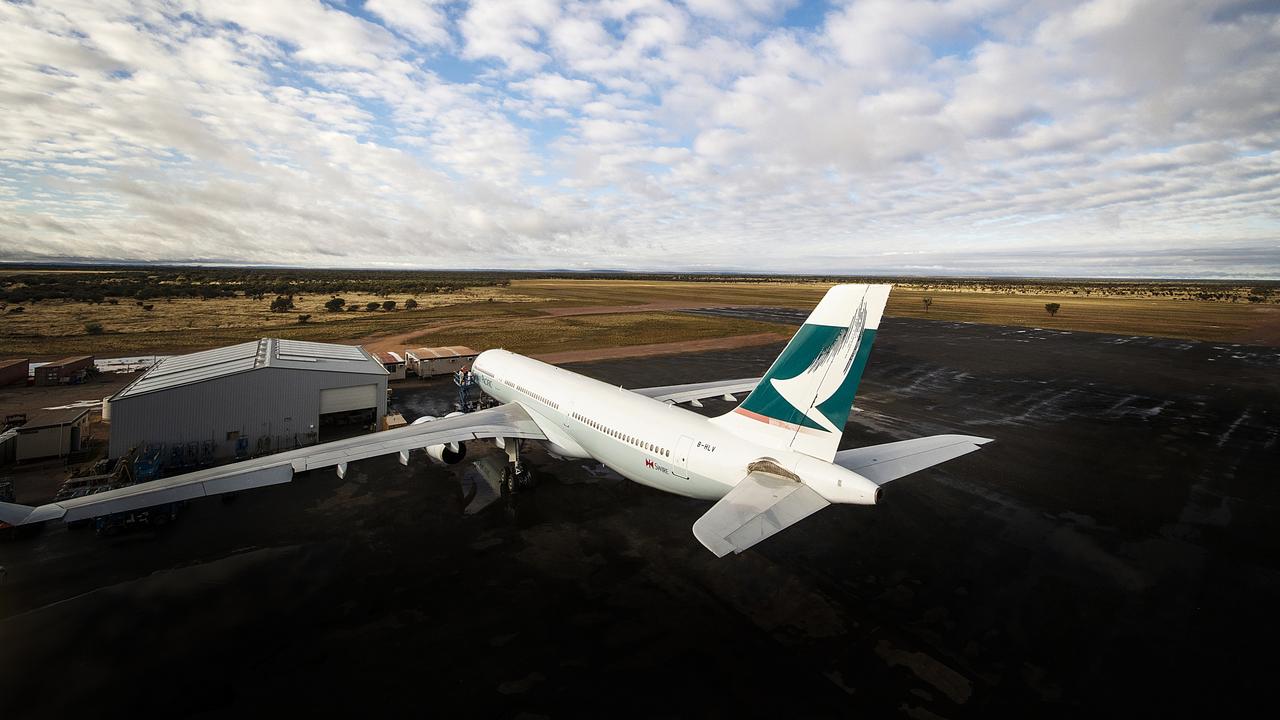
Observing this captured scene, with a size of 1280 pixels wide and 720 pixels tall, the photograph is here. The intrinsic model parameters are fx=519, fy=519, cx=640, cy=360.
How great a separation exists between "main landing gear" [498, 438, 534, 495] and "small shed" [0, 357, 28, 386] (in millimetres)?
40668

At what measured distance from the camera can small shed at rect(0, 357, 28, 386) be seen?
36781 mm

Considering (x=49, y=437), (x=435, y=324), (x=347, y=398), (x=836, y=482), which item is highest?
(x=435, y=324)

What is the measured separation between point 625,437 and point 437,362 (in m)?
30.2

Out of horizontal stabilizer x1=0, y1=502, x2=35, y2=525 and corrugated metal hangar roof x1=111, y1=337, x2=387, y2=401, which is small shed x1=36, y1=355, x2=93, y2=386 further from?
horizontal stabilizer x1=0, y1=502, x2=35, y2=525

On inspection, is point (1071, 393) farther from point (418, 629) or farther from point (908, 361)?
point (418, 629)

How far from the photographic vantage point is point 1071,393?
141 feet

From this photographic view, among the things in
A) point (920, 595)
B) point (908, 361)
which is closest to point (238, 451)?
point (920, 595)

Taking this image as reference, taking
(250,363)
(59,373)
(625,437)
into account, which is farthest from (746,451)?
(59,373)

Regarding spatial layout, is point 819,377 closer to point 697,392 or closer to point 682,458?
point 682,458

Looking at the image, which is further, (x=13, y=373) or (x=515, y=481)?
(x=13, y=373)

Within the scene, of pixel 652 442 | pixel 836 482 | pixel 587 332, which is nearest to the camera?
pixel 836 482

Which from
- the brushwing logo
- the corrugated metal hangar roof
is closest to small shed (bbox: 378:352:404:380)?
the corrugated metal hangar roof

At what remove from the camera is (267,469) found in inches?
620

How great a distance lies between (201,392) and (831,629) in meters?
28.7
